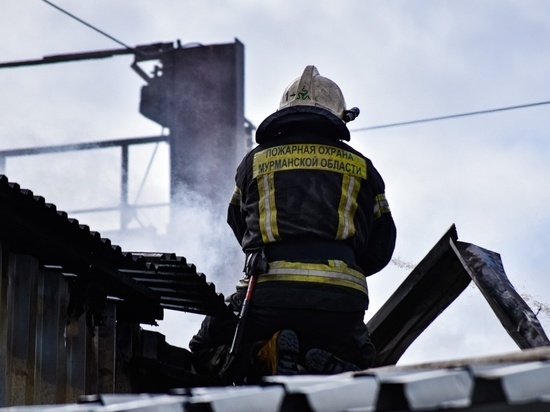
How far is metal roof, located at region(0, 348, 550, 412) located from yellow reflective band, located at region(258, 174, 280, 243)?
150 inches

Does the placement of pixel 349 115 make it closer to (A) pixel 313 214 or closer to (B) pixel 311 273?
(A) pixel 313 214

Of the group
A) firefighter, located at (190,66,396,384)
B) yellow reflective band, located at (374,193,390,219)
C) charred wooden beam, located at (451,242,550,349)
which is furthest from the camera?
yellow reflective band, located at (374,193,390,219)

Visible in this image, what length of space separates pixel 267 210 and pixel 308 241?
302 millimetres

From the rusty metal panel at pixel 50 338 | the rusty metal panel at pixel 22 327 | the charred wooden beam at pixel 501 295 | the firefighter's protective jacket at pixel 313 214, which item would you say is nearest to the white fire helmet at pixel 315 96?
the firefighter's protective jacket at pixel 313 214

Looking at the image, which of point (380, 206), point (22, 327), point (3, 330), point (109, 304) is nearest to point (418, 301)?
point (380, 206)

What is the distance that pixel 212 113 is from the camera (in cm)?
2461

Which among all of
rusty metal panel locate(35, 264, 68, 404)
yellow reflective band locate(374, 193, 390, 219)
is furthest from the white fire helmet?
rusty metal panel locate(35, 264, 68, 404)

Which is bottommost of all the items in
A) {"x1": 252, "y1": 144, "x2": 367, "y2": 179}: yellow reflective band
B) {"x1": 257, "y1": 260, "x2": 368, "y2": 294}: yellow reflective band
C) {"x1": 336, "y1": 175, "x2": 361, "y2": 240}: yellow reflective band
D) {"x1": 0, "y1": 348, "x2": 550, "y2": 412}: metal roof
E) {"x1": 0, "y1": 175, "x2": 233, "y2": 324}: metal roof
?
{"x1": 0, "y1": 348, "x2": 550, "y2": 412}: metal roof

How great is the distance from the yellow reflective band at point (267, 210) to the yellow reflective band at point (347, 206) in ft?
1.18

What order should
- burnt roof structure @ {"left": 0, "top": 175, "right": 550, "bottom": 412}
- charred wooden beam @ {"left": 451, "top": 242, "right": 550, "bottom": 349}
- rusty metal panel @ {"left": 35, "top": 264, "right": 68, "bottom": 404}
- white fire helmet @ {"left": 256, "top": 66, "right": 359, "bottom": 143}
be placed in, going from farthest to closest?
white fire helmet @ {"left": 256, "top": 66, "right": 359, "bottom": 143}, charred wooden beam @ {"left": 451, "top": 242, "right": 550, "bottom": 349}, rusty metal panel @ {"left": 35, "top": 264, "right": 68, "bottom": 404}, burnt roof structure @ {"left": 0, "top": 175, "right": 550, "bottom": 412}

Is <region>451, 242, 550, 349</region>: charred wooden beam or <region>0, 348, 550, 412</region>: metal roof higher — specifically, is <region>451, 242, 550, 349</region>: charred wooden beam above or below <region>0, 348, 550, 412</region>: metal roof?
above

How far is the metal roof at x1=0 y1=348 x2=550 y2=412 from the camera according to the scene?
3.33 metres

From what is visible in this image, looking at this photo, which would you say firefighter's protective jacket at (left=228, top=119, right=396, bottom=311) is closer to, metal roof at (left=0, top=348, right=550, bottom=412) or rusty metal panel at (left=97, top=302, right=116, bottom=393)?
rusty metal panel at (left=97, top=302, right=116, bottom=393)

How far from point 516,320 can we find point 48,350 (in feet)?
8.71
